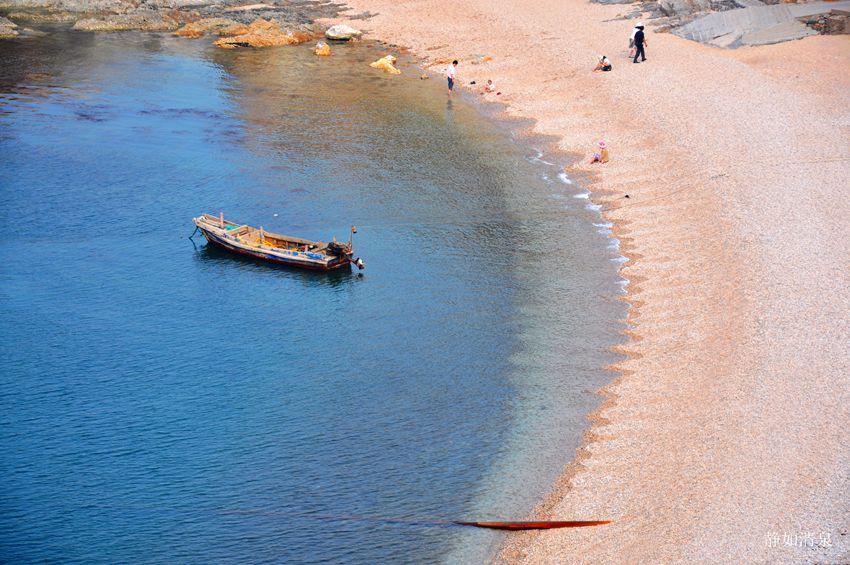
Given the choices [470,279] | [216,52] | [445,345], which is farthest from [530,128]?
[216,52]

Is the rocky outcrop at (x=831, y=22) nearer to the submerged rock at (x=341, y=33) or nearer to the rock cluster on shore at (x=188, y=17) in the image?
the submerged rock at (x=341, y=33)

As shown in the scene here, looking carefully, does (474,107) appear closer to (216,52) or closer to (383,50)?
(383,50)

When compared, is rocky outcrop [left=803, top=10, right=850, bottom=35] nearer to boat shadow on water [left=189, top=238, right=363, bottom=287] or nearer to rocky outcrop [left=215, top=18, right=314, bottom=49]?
boat shadow on water [left=189, top=238, right=363, bottom=287]

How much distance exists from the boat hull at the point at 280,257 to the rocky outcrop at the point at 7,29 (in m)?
54.2

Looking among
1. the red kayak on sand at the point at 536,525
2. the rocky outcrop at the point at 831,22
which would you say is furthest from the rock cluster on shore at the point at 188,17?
the red kayak on sand at the point at 536,525

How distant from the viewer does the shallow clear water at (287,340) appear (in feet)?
83.0

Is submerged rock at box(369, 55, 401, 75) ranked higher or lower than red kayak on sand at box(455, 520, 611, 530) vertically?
higher

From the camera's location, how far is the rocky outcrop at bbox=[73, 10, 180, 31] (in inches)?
3506

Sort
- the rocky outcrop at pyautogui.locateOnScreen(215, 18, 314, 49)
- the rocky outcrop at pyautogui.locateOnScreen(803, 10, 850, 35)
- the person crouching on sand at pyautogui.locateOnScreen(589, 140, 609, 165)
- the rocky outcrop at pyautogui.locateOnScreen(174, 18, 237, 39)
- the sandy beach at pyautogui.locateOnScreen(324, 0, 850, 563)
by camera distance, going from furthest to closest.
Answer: the rocky outcrop at pyautogui.locateOnScreen(174, 18, 237, 39), the rocky outcrop at pyautogui.locateOnScreen(215, 18, 314, 49), the rocky outcrop at pyautogui.locateOnScreen(803, 10, 850, 35), the person crouching on sand at pyautogui.locateOnScreen(589, 140, 609, 165), the sandy beach at pyautogui.locateOnScreen(324, 0, 850, 563)

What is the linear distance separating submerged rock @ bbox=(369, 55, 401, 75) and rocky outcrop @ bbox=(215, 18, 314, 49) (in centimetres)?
1306

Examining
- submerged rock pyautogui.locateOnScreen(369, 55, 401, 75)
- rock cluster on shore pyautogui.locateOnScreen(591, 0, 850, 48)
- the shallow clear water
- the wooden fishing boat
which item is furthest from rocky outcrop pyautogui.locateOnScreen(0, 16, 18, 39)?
rock cluster on shore pyautogui.locateOnScreen(591, 0, 850, 48)

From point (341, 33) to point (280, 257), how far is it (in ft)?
169

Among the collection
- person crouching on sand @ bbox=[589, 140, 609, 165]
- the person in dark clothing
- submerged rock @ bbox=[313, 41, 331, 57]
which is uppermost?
the person in dark clothing

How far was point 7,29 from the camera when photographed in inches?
3327
